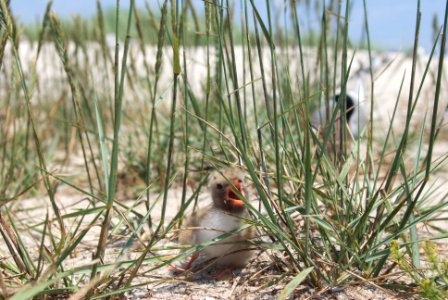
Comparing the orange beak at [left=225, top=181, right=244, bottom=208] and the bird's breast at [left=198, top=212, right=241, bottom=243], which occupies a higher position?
the orange beak at [left=225, top=181, right=244, bottom=208]

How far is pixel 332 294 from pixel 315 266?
0.07m

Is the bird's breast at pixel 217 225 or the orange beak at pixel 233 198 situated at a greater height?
the orange beak at pixel 233 198

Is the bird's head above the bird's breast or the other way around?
above

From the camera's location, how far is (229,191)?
136cm

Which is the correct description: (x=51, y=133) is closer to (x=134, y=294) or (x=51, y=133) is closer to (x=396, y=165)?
(x=134, y=294)

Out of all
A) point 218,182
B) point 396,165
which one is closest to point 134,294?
point 218,182

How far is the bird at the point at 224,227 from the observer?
1241 mm

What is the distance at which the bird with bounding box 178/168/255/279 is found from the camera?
124 centimetres

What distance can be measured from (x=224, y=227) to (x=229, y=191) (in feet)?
0.33

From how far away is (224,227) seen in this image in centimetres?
129

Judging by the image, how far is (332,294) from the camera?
1108 millimetres

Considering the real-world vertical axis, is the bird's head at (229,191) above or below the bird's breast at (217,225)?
above

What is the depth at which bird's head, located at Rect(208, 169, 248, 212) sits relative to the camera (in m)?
1.34

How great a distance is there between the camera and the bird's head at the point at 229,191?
134 centimetres
